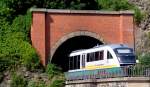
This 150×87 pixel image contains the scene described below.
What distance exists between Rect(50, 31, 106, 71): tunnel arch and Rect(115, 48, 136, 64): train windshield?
8.79m

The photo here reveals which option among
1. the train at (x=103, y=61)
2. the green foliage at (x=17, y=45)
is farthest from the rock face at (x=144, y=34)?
the green foliage at (x=17, y=45)

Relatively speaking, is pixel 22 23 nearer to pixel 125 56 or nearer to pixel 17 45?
pixel 17 45

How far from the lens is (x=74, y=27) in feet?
149

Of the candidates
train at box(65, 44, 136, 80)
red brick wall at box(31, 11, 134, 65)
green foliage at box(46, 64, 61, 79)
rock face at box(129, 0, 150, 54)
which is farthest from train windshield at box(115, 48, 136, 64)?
rock face at box(129, 0, 150, 54)

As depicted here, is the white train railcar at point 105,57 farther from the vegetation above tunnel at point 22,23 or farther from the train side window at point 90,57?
the vegetation above tunnel at point 22,23

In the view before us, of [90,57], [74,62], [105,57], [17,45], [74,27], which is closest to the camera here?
[105,57]

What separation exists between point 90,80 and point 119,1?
16051 millimetres

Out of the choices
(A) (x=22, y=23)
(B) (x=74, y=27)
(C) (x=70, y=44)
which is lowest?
(C) (x=70, y=44)

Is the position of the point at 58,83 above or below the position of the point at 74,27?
below

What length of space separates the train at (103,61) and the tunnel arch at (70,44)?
367 centimetres

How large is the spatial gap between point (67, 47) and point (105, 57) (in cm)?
1265

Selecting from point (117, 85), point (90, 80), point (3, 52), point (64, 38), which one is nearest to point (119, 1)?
point (64, 38)

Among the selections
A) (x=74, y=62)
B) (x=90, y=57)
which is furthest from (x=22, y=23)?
(x=90, y=57)

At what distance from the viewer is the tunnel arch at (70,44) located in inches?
1775
